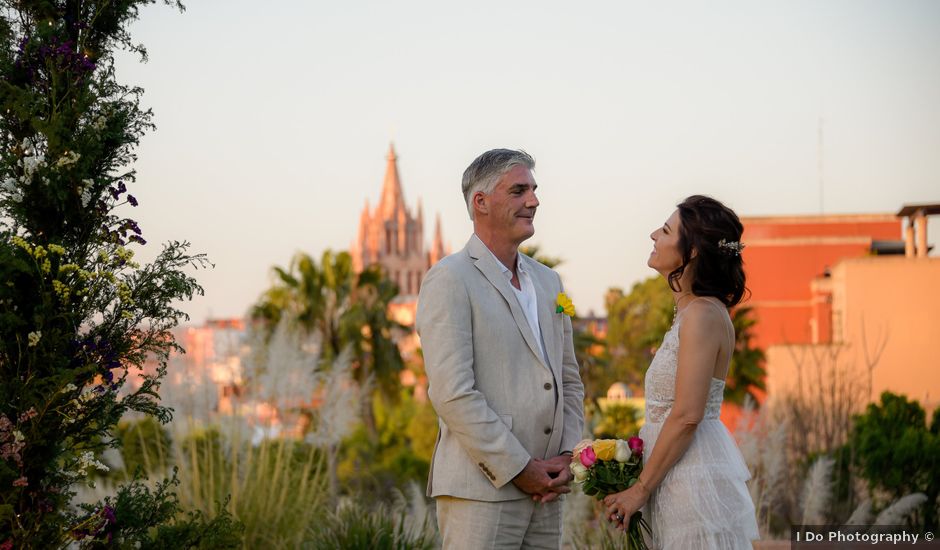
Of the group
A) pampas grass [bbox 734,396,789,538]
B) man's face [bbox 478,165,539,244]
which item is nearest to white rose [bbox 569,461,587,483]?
man's face [bbox 478,165,539,244]

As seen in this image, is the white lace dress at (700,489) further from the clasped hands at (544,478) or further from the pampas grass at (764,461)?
the pampas grass at (764,461)

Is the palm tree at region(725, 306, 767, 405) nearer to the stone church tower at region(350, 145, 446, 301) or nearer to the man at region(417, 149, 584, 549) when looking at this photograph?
the man at region(417, 149, 584, 549)

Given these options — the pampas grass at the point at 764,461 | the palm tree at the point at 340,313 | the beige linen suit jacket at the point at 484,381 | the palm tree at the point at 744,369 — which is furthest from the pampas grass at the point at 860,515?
the palm tree at the point at 744,369

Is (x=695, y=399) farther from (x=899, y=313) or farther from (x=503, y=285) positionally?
(x=899, y=313)

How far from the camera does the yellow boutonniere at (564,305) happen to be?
14.6 feet

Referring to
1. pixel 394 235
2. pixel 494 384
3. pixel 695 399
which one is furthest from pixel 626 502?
pixel 394 235

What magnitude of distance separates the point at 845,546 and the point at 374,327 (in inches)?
1215

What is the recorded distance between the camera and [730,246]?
156 inches

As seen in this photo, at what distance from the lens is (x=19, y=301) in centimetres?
428

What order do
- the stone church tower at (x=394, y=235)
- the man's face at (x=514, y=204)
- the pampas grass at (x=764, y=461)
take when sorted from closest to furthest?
the man's face at (x=514, y=204) < the pampas grass at (x=764, y=461) < the stone church tower at (x=394, y=235)

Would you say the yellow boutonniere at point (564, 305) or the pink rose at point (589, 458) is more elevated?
the yellow boutonniere at point (564, 305)

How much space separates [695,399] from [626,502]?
0.43m

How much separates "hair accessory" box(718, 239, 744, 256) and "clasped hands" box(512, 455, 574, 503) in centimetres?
93

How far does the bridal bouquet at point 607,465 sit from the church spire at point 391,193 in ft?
573
